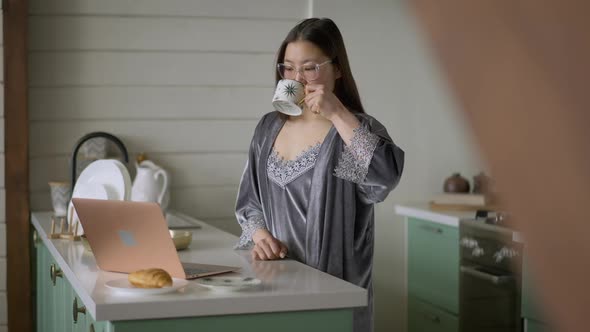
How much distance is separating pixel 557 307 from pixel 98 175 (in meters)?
2.62

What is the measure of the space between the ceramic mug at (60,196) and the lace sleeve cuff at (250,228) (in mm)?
1345

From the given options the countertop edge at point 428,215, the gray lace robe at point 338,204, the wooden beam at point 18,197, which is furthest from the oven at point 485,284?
the wooden beam at point 18,197

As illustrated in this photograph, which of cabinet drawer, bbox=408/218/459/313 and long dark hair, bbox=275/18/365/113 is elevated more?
long dark hair, bbox=275/18/365/113

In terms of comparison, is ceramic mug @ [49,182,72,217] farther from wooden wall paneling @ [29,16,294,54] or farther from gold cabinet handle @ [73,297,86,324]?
gold cabinet handle @ [73,297,86,324]

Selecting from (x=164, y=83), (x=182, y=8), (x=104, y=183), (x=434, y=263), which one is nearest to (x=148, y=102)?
(x=164, y=83)

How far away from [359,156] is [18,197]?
197 cm

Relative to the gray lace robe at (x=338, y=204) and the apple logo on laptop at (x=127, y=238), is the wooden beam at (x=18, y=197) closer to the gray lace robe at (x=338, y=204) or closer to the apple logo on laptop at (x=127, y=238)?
the gray lace robe at (x=338, y=204)

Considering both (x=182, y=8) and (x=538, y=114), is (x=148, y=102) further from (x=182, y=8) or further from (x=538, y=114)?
(x=538, y=114)

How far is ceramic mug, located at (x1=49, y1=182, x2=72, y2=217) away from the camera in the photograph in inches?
129

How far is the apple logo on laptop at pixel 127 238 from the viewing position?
170 cm

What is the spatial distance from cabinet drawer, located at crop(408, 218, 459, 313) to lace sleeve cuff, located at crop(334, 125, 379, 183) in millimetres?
1471

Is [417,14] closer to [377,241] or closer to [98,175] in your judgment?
[98,175]

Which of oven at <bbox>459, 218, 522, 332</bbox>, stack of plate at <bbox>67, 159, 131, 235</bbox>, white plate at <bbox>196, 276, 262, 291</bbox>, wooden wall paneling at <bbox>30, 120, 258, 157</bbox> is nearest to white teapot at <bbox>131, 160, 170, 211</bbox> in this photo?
wooden wall paneling at <bbox>30, 120, 258, 157</bbox>

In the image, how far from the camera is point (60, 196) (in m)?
3.30
